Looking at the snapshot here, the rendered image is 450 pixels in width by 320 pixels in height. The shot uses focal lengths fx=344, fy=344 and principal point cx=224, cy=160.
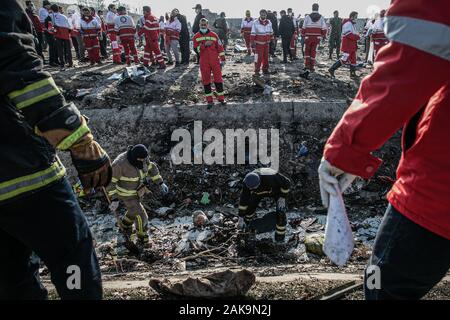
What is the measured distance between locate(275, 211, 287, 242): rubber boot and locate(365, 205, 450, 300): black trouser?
385cm

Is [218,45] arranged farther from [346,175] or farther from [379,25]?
[346,175]

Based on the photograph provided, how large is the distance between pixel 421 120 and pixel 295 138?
642 centimetres

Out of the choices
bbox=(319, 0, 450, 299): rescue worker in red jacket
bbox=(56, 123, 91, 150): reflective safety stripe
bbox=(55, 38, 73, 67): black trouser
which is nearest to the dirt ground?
bbox=(55, 38, 73, 67): black trouser

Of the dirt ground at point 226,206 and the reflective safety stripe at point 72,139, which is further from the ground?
the reflective safety stripe at point 72,139

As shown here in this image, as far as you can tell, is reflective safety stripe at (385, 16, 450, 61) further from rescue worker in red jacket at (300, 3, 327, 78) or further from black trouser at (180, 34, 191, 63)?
black trouser at (180, 34, 191, 63)

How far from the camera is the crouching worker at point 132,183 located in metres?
4.94

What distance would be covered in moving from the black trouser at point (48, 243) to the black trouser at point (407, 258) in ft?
4.64

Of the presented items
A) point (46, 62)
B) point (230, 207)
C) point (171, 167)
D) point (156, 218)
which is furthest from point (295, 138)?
point (46, 62)

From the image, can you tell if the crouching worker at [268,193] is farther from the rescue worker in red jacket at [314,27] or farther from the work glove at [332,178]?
the rescue worker in red jacket at [314,27]

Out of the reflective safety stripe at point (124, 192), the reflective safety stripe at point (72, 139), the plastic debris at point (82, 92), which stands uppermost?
the reflective safety stripe at point (72, 139)

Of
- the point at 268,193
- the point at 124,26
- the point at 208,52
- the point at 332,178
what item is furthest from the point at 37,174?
the point at 124,26

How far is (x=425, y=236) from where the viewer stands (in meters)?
1.34

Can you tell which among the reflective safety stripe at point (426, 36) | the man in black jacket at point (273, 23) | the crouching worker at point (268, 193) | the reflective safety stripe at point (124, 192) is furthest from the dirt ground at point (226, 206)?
the man in black jacket at point (273, 23)

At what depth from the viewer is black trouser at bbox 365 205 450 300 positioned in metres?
1.35
